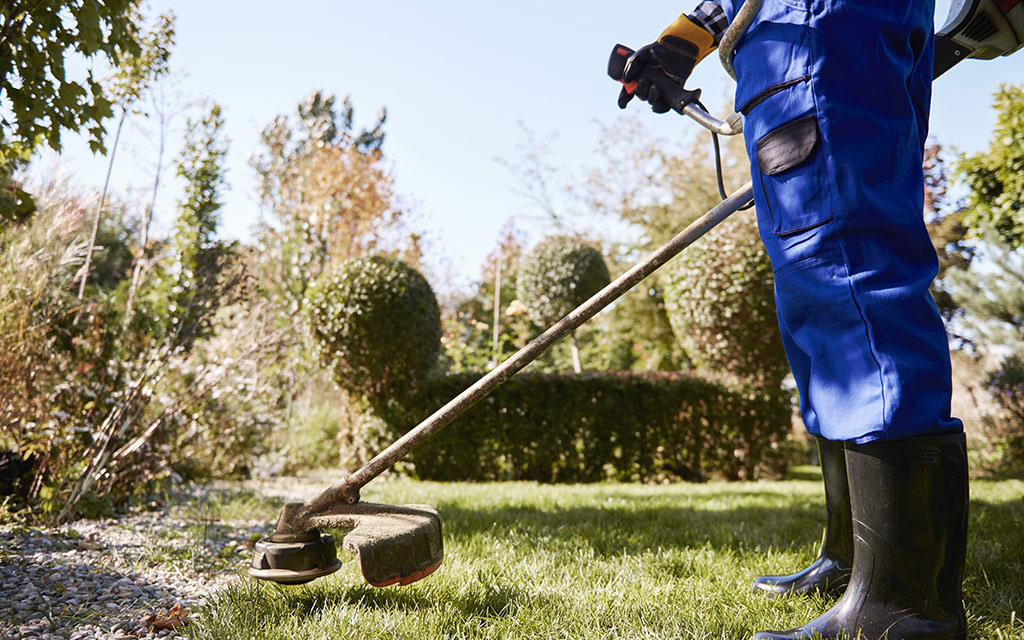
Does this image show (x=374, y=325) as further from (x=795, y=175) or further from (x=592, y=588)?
(x=795, y=175)

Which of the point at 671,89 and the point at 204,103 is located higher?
the point at 204,103

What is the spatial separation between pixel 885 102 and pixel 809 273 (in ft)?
1.21

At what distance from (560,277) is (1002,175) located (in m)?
5.61

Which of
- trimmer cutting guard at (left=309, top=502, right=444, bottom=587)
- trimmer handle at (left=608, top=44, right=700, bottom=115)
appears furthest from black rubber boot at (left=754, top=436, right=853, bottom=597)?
trimmer handle at (left=608, top=44, right=700, bottom=115)

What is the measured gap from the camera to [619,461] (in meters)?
6.02

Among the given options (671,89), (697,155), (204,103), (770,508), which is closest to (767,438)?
(770,508)

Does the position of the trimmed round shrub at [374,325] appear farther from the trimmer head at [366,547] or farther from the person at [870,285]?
the person at [870,285]

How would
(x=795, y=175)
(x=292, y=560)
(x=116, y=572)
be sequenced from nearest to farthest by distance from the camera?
(x=795, y=175), (x=292, y=560), (x=116, y=572)

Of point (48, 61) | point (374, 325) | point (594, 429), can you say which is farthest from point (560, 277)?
point (48, 61)

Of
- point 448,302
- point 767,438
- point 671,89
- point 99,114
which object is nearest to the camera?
point 671,89

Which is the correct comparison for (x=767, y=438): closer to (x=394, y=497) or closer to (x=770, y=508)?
(x=770, y=508)

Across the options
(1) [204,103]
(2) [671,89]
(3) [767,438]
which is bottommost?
(3) [767,438]

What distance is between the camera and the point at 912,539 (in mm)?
1179

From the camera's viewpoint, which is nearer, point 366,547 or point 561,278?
point 366,547
